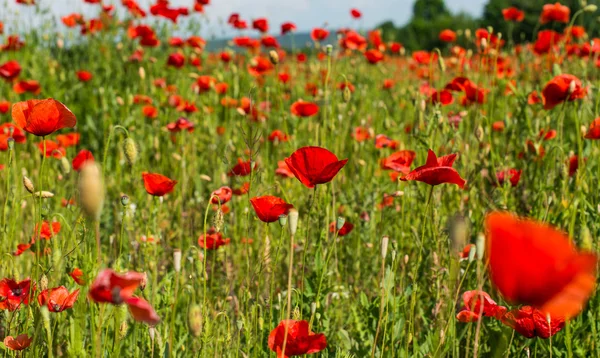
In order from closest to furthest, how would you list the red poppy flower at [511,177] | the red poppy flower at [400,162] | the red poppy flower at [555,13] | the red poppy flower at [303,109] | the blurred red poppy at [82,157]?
the red poppy flower at [400,162]
the blurred red poppy at [82,157]
the red poppy flower at [511,177]
the red poppy flower at [303,109]
the red poppy flower at [555,13]

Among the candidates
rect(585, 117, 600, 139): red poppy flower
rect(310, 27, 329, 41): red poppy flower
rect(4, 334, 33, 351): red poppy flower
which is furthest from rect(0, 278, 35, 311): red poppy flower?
rect(310, 27, 329, 41): red poppy flower

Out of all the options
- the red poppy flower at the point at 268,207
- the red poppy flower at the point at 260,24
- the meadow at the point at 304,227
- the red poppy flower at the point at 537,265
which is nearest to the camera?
the red poppy flower at the point at 537,265

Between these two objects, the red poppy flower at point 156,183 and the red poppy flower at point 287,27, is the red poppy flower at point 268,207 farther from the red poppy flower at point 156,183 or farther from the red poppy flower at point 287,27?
the red poppy flower at point 287,27

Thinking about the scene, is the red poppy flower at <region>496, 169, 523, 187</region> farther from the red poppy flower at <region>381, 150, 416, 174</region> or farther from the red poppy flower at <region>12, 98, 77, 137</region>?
the red poppy flower at <region>12, 98, 77, 137</region>

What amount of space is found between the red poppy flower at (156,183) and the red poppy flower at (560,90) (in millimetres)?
1332

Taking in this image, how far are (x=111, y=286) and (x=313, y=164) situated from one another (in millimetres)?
628

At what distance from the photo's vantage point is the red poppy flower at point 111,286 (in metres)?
0.92

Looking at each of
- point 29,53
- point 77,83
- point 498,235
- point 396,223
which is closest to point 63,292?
point 498,235

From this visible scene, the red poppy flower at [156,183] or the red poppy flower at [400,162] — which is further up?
the red poppy flower at [400,162]

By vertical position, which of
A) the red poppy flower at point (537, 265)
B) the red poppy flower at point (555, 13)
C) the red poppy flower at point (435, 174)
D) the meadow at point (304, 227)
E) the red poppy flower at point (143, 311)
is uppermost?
the red poppy flower at point (555, 13)

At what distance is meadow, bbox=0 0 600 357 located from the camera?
132cm

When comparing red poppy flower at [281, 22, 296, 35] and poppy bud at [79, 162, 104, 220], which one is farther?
red poppy flower at [281, 22, 296, 35]

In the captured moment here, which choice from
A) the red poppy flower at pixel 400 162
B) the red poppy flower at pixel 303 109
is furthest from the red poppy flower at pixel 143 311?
the red poppy flower at pixel 303 109

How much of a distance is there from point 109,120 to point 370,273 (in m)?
2.35
